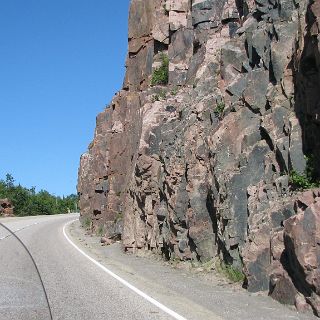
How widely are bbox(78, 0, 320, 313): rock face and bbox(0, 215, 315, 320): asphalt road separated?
3.13 feet

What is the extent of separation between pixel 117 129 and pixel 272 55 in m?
23.8

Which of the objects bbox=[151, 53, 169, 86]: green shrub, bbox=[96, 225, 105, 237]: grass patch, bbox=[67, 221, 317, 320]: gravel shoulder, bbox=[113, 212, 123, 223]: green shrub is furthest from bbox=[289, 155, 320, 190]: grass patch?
bbox=[96, 225, 105, 237]: grass patch

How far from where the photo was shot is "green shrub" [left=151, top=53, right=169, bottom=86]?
30.4 meters

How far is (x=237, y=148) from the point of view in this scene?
50.5 feet

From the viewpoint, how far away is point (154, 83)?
101ft

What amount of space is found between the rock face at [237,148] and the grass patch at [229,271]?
202 mm

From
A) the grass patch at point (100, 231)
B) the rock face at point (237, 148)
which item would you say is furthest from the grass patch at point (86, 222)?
the rock face at point (237, 148)

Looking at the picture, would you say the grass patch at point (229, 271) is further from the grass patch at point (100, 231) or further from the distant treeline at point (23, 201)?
the distant treeline at point (23, 201)

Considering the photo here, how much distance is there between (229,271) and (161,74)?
19.1m

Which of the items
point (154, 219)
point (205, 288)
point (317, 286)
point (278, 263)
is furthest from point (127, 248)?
point (317, 286)

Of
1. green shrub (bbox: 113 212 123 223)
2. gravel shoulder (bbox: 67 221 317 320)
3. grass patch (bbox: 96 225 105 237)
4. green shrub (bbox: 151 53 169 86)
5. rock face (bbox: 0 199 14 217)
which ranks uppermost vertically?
green shrub (bbox: 151 53 169 86)

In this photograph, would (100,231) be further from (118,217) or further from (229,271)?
(229,271)

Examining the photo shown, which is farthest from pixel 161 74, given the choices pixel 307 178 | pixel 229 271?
pixel 307 178

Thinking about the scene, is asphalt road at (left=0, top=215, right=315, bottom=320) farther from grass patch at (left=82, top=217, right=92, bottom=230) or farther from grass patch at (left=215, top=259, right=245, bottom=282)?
grass patch at (left=82, top=217, right=92, bottom=230)
